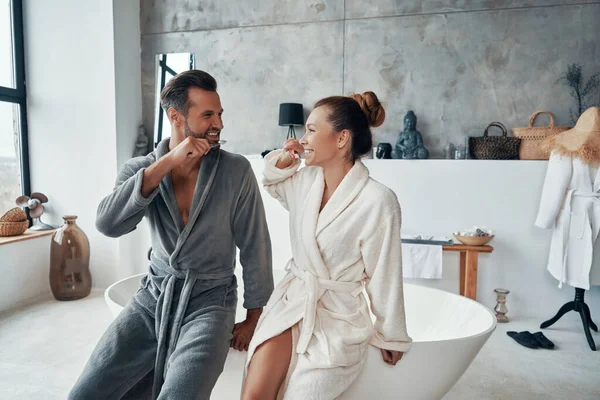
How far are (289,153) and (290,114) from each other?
2383 millimetres

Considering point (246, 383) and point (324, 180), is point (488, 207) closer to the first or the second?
point (324, 180)

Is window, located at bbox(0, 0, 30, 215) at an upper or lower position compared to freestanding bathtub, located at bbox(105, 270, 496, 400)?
upper

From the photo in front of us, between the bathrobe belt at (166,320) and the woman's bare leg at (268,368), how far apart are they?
0.29 meters

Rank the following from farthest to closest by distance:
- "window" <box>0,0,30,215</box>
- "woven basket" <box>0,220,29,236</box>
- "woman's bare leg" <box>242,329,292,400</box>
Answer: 1. "window" <box>0,0,30,215</box>
2. "woven basket" <box>0,220,29,236</box>
3. "woman's bare leg" <box>242,329,292,400</box>

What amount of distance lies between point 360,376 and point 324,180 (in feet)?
2.27

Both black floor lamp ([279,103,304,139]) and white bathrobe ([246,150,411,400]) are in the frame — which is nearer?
Answer: white bathrobe ([246,150,411,400])

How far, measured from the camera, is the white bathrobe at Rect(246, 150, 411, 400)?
4.73 feet

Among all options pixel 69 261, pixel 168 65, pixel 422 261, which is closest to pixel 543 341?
pixel 422 261

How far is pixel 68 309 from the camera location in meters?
3.56

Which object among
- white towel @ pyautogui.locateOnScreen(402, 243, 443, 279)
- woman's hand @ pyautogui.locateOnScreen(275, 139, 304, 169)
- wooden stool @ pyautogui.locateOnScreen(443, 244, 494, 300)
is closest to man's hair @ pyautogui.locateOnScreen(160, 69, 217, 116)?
A: woman's hand @ pyautogui.locateOnScreen(275, 139, 304, 169)

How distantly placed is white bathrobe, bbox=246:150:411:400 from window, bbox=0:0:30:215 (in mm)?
3477

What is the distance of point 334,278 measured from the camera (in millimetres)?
1545

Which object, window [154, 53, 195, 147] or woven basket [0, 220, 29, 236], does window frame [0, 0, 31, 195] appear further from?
window [154, 53, 195, 147]

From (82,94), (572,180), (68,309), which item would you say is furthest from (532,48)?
(68,309)
